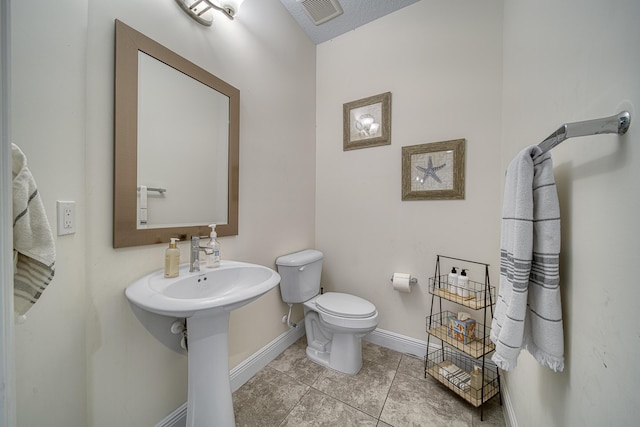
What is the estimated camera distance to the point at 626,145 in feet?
1.46

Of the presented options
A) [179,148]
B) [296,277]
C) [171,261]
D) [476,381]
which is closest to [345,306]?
[296,277]

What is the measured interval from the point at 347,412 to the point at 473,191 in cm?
152

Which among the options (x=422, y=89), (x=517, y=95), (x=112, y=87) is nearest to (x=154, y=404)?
(x=112, y=87)

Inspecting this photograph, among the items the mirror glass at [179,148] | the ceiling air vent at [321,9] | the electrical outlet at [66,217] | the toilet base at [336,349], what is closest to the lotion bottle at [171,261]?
the mirror glass at [179,148]

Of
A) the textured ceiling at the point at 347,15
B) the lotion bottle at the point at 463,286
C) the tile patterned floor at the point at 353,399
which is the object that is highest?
the textured ceiling at the point at 347,15

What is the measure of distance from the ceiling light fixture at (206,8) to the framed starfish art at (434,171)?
135 cm

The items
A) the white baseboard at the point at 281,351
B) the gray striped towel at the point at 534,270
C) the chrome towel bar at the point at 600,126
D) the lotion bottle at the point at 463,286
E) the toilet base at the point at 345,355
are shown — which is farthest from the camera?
the toilet base at the point at 345,355

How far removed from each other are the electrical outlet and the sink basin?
0.28 m

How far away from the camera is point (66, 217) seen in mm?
776

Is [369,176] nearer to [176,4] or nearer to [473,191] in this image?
[473,191]

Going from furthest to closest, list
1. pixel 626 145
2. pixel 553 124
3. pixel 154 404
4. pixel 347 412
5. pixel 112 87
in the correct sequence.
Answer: pixel 347 412, pixel 154 404, pixel 112 87, pixel 553 124, pixel 626 145

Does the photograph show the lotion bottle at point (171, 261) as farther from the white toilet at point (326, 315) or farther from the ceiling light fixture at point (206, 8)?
the ceiling light fixture at point (206, 8)

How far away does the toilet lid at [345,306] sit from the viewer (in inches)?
57.5

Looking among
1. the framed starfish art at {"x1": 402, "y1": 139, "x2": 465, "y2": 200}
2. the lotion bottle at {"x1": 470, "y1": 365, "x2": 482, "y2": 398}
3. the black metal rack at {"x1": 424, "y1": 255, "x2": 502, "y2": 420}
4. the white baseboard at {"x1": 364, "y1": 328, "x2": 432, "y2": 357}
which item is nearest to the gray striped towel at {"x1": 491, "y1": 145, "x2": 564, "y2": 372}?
the black metal rack at {"x1": 424, "y1": 255, "x2": 502, "y2": 420}
